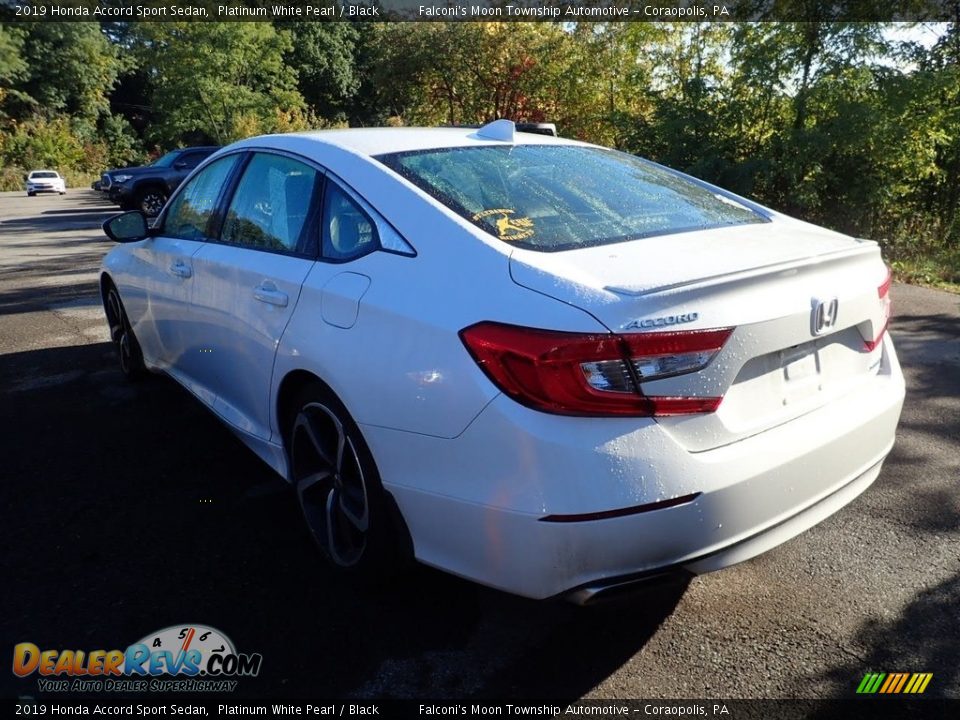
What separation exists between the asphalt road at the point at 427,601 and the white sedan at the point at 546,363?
27 cm

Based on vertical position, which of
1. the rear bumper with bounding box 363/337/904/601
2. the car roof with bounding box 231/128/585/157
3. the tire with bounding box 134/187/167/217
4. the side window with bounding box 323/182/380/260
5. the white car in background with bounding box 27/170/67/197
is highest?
the car roof with bounding box 231/128/585/157

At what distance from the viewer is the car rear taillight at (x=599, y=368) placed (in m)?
1.97

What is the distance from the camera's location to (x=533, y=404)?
78.8 inches

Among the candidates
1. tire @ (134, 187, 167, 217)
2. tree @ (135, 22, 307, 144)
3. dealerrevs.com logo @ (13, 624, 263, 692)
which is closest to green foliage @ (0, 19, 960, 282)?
tree @ (135, 22, 307, 144)

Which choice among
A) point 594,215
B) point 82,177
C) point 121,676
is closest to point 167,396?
point 121,676

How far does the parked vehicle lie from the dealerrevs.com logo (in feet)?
60.5

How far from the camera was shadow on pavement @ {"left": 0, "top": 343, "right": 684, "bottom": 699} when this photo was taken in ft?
7.72

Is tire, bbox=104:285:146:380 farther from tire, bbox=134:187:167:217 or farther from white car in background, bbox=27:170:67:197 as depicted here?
white car in background, bbox=27:170:67:197

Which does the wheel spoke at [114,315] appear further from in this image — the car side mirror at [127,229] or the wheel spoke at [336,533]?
the wheel spoke at [336,533]

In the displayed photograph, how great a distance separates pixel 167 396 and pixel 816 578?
3.93 m

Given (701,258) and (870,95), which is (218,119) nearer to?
(870,95)

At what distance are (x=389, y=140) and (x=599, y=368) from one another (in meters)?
1.64

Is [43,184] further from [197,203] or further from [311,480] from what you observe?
[311,480]

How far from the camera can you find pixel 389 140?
3.17 metres
